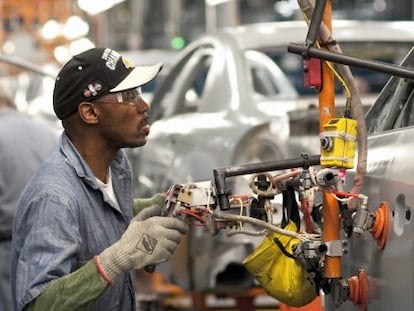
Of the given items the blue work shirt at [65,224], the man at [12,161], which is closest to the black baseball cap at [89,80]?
the blue work shirt at [65,224]

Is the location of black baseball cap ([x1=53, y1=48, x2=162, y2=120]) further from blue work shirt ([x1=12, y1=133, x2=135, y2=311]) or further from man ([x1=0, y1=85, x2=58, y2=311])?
man ([x1=0, y1=85, x2=58, y2=311])

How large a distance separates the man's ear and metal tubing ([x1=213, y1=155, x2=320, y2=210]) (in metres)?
0.48

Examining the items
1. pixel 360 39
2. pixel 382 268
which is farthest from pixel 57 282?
pixel 360 39

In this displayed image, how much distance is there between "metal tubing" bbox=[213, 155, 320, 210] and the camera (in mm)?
4477

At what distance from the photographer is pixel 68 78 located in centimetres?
462

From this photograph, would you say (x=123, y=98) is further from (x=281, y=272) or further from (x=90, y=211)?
(x=281, y=272)

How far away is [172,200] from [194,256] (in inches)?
138

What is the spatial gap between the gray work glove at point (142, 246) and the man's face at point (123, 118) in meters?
0.34

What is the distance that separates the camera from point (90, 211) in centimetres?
451

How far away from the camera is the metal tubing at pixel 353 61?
4.06 meters

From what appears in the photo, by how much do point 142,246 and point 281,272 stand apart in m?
0.62

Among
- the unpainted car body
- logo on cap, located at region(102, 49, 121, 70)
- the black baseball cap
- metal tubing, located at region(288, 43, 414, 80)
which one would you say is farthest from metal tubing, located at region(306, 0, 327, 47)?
the unpainted car body

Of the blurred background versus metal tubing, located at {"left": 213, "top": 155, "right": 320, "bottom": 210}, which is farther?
the blurred background

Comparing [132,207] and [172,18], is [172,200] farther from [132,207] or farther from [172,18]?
[172,18]
